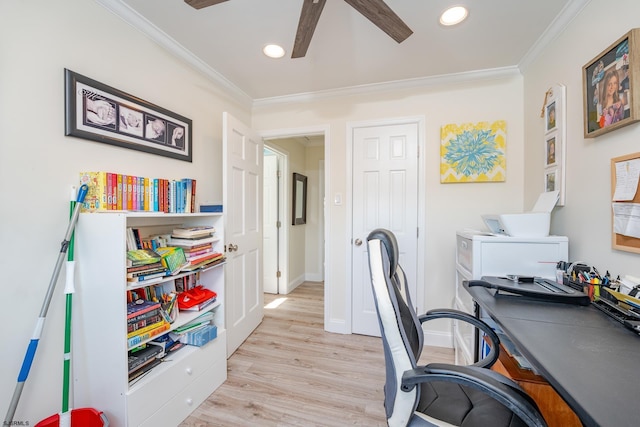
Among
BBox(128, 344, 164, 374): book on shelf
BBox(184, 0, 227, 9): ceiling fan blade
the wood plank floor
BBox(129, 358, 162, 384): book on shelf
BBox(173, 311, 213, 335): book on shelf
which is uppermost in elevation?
BBox(184, 0, 227, 9): ceiling fan blade

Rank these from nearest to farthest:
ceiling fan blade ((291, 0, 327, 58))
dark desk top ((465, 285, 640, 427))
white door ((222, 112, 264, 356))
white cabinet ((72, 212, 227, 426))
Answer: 1. dark desk top ((465, 285, 640, 427))
2. ceiling fan blade ((291, 0, 327, 58))
3. white cabinet ((72, 212, 227, 426))
4. white door ((222, 112, 264, 356))

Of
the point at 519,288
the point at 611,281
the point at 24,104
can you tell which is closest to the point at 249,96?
the point at 24,104

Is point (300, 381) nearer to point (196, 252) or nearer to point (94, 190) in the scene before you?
point (196, 252)

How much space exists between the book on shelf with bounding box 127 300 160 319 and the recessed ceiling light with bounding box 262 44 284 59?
6.04ft

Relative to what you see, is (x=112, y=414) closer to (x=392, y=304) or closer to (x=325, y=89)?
(x=392, y=304)

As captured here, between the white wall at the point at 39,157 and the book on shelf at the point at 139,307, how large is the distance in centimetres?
29

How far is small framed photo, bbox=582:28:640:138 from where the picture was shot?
1.07 m

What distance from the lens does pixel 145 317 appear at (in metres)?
1.38

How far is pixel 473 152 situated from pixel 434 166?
1.06ft

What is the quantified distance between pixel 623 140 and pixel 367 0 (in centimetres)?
131

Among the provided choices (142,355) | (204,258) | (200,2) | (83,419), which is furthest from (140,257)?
(200,2)

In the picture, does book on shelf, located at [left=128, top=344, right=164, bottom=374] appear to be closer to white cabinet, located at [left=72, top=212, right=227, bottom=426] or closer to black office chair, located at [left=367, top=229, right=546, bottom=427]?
white cabinet, located at [left=72, top=212, right=227, bottom=426]

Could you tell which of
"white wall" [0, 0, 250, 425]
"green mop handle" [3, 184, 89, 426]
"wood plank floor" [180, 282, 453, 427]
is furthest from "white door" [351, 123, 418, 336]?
"green mop handle" [3, 184, 89, 426]

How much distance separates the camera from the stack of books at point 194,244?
5.42ft
